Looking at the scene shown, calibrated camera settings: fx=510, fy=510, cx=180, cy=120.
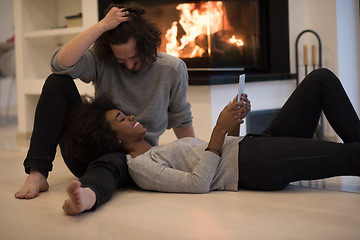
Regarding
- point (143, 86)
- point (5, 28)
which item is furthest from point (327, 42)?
point (5, 28)

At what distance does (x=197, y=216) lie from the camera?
156 cm

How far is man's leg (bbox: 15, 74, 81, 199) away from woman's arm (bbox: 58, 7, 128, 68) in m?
0.09

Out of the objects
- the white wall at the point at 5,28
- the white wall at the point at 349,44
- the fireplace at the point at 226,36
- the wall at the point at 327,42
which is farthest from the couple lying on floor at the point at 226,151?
the white wall at the point at 5,28

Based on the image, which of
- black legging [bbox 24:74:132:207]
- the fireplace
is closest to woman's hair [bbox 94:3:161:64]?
black legging [bbox 24:74:132:207]

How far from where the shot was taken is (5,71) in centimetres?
515

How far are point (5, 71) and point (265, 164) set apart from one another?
13.2ft

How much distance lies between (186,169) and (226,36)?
5.07ft

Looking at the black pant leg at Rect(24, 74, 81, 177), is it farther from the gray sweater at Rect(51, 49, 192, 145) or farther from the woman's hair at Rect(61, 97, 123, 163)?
the gray sweater at Rect(51, 49, 192, 145)

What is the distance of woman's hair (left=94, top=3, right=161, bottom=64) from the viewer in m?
1.92

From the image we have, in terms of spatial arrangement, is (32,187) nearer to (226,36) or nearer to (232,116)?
(232,116)

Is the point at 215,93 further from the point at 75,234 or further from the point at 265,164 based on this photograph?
the point at 75,234

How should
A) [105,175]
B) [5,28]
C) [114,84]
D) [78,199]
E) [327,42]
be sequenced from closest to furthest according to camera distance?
1. [78,199]
2. [105,175]
3. [114,84]
4. [327,42]
5. [5,28]

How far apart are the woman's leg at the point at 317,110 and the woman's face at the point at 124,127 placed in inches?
20.1

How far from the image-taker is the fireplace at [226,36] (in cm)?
311
